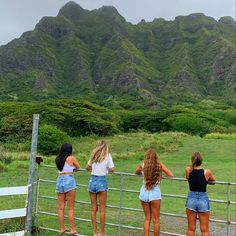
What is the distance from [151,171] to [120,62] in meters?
137

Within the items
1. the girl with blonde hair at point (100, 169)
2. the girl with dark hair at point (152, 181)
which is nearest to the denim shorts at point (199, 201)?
the girl with dark hair at point (152, 181)

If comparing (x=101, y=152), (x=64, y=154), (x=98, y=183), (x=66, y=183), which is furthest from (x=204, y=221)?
(x=64, y=154)

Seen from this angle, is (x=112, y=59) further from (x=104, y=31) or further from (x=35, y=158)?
(x=35, y=158)

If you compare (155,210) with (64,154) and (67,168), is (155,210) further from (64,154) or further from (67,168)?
(64,154)

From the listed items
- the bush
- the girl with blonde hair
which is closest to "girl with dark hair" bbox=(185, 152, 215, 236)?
the girl with blonde hair

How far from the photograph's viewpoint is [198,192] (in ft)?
22.2

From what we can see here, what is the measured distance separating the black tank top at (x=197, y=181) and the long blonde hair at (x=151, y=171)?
54 centimetres

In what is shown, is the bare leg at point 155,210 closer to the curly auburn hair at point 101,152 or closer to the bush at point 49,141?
the curly auburn hair at point 101,152

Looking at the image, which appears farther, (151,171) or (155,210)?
(155,210)

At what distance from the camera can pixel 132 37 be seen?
174 m

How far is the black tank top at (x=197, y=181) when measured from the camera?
671 cm

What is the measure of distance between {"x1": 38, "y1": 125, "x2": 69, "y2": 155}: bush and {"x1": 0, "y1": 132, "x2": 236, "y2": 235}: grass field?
2641 millimetres

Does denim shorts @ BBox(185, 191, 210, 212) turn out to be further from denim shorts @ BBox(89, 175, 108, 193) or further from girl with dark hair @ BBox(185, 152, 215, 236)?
denim shorts @ BBox(89, 175, 108, 193)

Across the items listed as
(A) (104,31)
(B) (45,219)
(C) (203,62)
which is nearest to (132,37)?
(A) (104,31)
